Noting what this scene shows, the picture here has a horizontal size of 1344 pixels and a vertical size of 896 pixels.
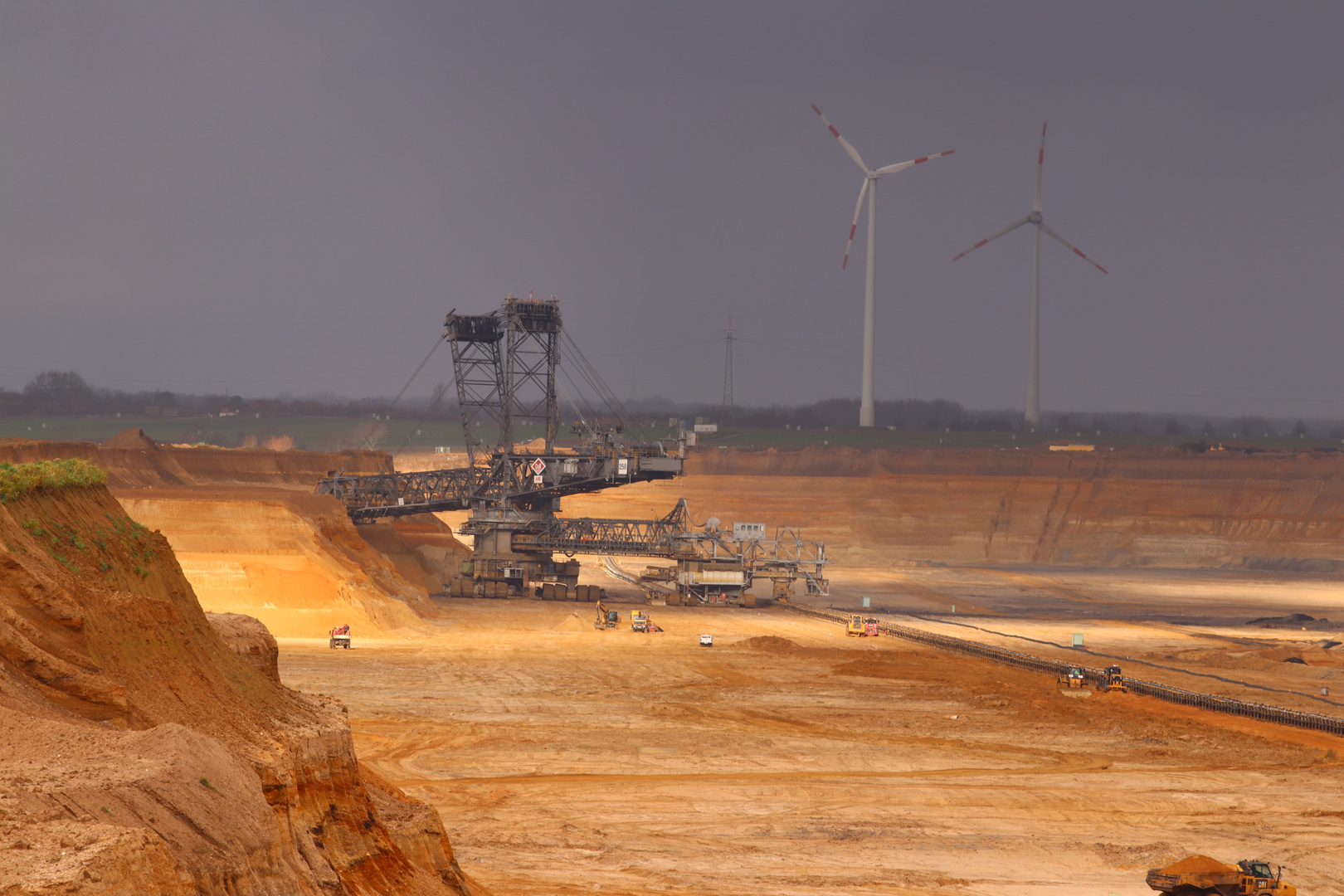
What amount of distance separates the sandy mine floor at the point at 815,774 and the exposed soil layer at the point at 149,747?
874 centimetres

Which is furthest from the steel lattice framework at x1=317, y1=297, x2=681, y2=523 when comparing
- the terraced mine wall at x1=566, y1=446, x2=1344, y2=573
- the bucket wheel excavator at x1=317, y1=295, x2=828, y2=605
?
the terraced mine wall at x1=566, y1=446, x2=1344, y2=573

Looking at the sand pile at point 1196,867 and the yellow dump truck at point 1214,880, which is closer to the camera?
the yellow dump truck at point 1214,880

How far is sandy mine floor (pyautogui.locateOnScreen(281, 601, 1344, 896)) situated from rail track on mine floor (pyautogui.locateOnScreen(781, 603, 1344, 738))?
1.49m

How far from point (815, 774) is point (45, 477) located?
22028 millimetres

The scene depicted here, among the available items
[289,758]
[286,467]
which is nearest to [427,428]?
[286,467]

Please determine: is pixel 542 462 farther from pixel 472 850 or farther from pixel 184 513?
pixel 472 850

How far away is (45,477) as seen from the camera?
14578 mm

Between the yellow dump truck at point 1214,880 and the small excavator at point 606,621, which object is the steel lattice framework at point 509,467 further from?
the yellow dump truck at point 1214,880

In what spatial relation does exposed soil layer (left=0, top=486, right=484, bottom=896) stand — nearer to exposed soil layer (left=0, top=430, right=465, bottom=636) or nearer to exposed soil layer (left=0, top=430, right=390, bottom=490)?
exposed soil layer (left=0, top=430, right=465, bottom=636)

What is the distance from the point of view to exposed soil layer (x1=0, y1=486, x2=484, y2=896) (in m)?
8.42

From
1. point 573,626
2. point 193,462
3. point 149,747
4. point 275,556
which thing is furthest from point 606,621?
point 149,747

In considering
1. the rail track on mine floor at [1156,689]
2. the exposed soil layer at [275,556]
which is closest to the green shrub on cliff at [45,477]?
the rail track on mine floor at [1156,689]

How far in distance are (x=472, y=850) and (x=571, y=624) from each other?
39.2 meters

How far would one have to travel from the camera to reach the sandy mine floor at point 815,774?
2402 cm
